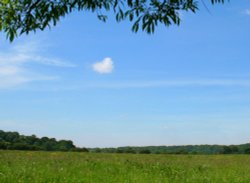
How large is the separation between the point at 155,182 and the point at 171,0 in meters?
8.65

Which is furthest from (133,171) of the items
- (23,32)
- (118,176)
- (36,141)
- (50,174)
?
(36,141)

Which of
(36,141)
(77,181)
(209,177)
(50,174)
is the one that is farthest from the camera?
(36,141)

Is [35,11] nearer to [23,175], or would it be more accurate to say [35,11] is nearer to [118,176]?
[23,175]

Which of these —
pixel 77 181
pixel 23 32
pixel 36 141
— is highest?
pixel 36 141

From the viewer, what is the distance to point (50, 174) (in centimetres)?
1583

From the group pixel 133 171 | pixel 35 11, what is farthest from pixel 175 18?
pixel 133 171

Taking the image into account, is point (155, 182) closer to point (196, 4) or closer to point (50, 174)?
point (50, 174)

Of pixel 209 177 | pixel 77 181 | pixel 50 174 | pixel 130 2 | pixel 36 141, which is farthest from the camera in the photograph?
pixel 36 141

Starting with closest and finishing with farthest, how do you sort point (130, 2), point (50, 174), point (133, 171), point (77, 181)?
point (130, 2) < point (77, 181) < point (50, 174) < point (133, 171)

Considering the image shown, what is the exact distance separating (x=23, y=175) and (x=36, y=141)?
44056 millimetres

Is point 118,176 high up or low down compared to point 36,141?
down

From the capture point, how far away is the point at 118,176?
16469 mm

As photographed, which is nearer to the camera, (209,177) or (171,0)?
(171,0)

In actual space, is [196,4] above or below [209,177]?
above
